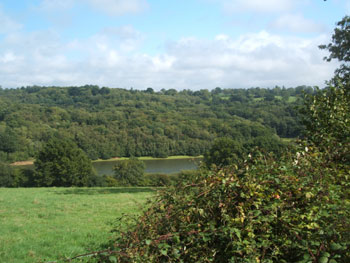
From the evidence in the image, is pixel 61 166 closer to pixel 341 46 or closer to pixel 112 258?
pixel 341 46

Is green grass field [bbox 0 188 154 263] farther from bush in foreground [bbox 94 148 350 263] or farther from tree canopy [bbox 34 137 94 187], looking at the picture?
tree canopy [bbox 34 137 94 187]

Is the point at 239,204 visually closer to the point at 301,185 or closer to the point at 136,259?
the point at 301,185

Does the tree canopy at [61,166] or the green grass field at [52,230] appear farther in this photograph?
the tree canopy at [61,166]

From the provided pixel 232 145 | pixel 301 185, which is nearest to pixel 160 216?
pixel 301 185

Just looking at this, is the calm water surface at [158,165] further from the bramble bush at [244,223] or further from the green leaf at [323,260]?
the green leaf at [323,260]

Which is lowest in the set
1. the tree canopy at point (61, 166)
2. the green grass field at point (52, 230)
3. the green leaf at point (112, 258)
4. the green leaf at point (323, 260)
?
the tree canopy at point (61, 166)

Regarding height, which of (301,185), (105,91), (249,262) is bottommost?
(249,262)

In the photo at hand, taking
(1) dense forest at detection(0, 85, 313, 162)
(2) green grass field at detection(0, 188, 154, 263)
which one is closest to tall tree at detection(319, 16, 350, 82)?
(2) green grass field at detection(0, 188, 154, 263)

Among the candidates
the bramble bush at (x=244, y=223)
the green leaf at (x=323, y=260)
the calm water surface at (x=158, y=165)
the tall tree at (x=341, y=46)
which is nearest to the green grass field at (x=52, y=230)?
the bramble bush at (x=244, y=223)

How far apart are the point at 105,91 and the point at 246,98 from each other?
264 ft

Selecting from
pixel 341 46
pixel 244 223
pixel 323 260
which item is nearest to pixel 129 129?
pixel 341 46

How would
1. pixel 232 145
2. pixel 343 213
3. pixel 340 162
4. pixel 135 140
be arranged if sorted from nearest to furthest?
pixel 343 213
pixel 340 162
pixel 232 145
pixel 135 140

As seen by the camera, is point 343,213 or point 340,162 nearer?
point 343,213

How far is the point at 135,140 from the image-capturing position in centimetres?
11006
